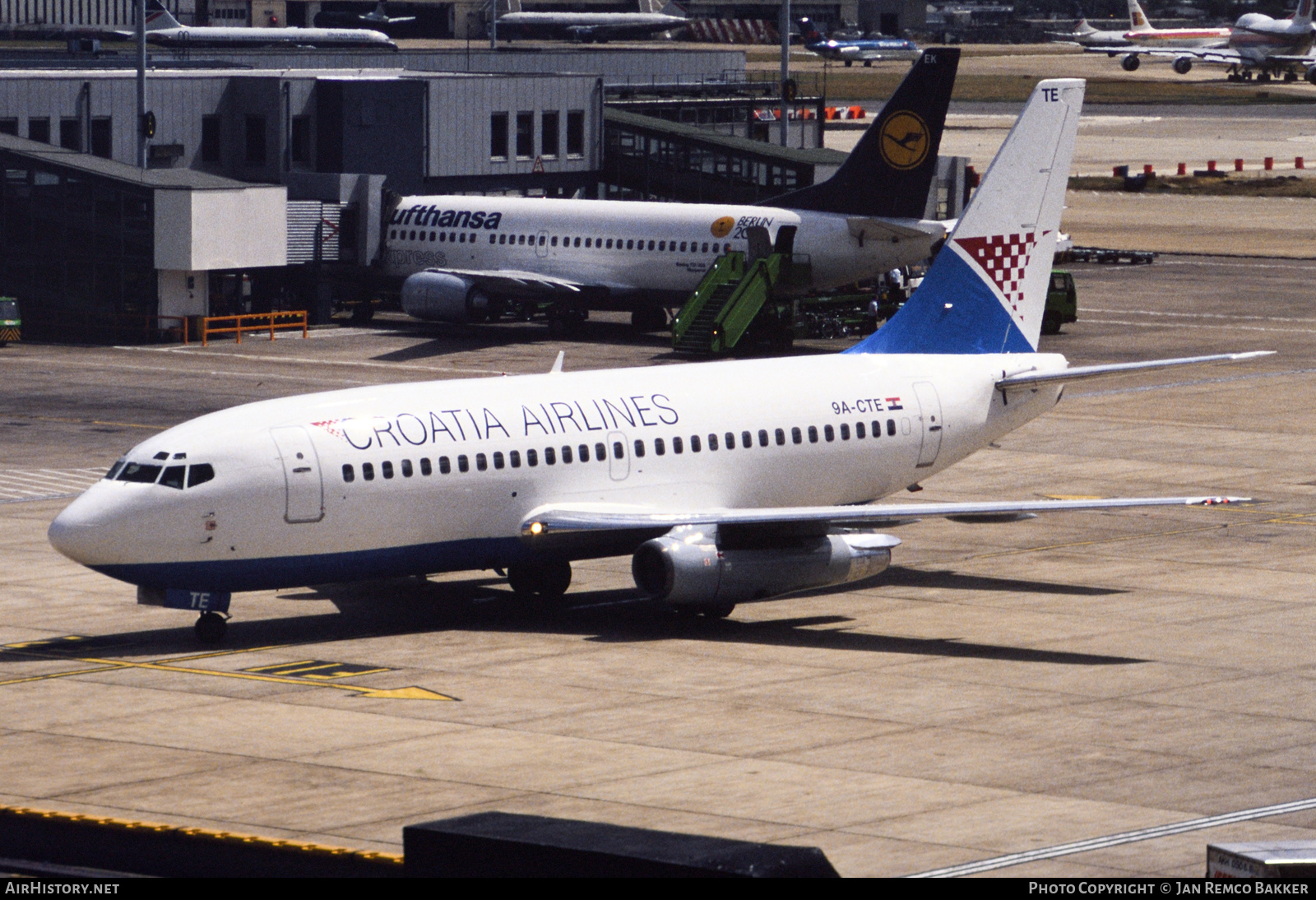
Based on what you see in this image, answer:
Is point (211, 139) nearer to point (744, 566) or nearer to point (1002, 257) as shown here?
point (1002, 257)

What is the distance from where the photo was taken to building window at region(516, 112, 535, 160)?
94.9 meters

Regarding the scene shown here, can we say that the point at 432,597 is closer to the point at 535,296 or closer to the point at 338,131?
the point at 535,296

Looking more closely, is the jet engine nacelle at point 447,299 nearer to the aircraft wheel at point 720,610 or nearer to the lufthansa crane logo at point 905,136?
the lufthansa crane logo at point 905,136

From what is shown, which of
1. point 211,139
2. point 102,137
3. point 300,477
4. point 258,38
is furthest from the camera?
point 258,38

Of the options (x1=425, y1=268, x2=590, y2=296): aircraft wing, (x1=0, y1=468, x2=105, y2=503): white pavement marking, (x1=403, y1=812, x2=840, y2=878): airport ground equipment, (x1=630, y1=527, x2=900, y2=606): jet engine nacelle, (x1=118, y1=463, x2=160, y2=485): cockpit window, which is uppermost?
(x1=403, y1=812, x2=840, y2=878): airport ground equipment

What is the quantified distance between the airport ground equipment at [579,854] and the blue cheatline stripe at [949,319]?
2662cm

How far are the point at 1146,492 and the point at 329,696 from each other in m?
25.4

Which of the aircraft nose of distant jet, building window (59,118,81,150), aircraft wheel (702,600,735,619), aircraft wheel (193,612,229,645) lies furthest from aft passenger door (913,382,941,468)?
building window (59,118,81,150)

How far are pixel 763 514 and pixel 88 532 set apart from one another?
11.6m

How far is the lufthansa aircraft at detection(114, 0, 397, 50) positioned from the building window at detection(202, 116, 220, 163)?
54686 mm

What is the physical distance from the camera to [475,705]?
32500 millimetres

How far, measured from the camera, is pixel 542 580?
40.8 m

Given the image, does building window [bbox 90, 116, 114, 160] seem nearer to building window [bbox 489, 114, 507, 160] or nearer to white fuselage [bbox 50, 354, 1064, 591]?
building window [bbox 489, 114, 507, 160]

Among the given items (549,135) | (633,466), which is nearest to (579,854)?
(633,466)
